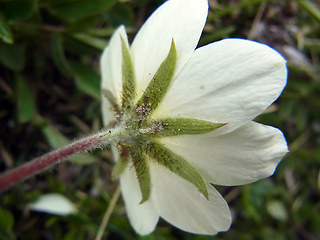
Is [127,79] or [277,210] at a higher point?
[127,79]

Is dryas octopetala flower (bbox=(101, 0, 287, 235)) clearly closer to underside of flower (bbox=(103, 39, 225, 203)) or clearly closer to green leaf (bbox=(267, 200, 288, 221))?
underside of flower (bbox=(103, 39, 225, 203))

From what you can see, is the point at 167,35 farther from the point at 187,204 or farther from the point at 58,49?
the point at 58,49

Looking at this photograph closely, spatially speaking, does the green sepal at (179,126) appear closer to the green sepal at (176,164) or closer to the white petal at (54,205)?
the green sepal at (176,164)

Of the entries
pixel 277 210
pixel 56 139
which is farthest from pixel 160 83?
pixel 277 210

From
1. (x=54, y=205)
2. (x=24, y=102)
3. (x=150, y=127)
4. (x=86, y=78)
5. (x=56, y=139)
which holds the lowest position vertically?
(x=54, y=205)

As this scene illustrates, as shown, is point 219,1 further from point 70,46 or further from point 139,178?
point 139,178

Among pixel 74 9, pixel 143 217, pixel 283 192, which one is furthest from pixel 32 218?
pixel 283 192

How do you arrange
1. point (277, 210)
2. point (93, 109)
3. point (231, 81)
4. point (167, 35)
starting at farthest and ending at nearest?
point (277, 210) < point (93, 109) < point (167, 35) < point (231, 81)

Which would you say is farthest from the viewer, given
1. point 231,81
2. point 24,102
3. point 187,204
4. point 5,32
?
point 24,102
